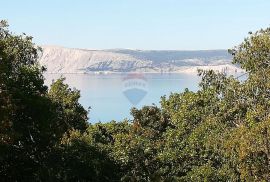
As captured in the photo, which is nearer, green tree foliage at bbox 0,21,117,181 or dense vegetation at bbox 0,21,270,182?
green tree foliage at bbox 0,21,117,181

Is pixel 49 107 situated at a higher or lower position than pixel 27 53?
lower

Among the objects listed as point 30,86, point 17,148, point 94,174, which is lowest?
point 94,174

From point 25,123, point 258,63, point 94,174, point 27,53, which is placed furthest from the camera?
point 27,53

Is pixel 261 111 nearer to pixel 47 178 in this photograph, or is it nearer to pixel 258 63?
pixel 258 63

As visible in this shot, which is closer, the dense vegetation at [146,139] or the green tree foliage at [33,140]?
the green tree foliage at [33,140]

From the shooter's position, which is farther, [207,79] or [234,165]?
[207,79]

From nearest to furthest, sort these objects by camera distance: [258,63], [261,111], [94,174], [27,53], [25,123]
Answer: [25,123], [261,111], [94,174], [258,63], [27,53]

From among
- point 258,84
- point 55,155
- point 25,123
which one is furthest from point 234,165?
point 25,123

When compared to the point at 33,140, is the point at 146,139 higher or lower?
lower
